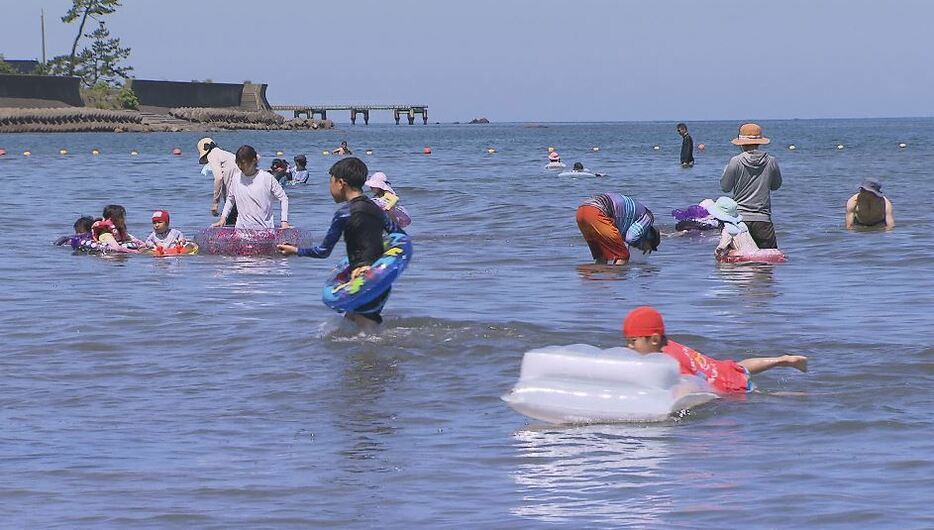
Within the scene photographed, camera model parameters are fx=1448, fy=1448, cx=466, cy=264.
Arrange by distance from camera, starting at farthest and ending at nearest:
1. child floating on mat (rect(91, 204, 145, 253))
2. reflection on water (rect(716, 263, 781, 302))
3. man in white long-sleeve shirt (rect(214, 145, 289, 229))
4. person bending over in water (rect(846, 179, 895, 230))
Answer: person bending over in water (rect(846, 179, 895, 230)) → child floating on mat (rect(91, 204, 145, 253)) → man in white long-sleeve shirt (rect(214, 145, 289, 229)) → reflection on water (rect(716, 263, 781, 302))

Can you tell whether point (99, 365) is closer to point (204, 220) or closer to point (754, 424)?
point (754, 424)

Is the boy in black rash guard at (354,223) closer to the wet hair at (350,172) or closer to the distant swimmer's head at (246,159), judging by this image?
the wet hair at (350,172)

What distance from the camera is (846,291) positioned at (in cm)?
1313

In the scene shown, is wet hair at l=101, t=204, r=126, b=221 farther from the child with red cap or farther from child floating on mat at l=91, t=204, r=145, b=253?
the child with red cap

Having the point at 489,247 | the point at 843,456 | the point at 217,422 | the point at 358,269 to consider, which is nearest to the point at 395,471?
the point at 217,422

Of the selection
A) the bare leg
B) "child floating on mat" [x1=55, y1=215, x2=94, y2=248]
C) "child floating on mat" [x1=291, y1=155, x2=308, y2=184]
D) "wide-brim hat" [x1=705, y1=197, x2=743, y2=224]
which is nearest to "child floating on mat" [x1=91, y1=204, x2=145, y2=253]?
"child floating on mat" [x1=55, y1=215, x2=94, y2=248]

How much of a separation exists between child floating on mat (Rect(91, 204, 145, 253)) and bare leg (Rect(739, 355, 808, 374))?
993cm

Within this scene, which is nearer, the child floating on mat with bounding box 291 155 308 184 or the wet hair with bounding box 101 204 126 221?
the wet hair with bounding box 101 204 126 221

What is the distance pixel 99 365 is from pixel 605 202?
632 cm

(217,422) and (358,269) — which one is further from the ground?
(358,269)

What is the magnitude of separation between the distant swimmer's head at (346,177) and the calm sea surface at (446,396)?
3.80ft

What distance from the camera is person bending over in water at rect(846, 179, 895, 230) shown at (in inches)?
704

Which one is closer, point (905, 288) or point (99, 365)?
point (99, 365)

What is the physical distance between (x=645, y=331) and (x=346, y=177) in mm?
2739
